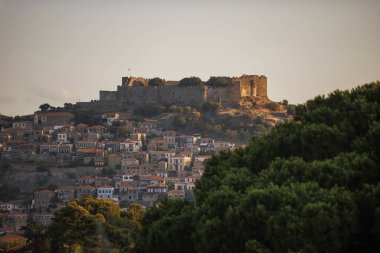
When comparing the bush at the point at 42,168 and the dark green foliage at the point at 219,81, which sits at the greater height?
the dark green foliage at the point at 219,81

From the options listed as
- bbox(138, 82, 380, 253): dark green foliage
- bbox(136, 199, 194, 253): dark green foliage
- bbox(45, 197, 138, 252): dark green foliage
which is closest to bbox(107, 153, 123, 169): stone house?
bbox(45, 197, 138, 252): dark green foliage

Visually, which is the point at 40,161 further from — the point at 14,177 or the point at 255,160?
the point at 255,160

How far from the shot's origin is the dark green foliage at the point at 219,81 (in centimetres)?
11312

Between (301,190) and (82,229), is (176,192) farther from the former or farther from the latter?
(301,190)

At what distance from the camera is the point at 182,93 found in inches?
4478

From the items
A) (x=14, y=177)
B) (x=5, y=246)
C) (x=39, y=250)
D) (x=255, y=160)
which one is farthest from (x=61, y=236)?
(x=14, y=177)

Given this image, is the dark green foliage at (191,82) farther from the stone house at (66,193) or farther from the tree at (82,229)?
the tree at (82,229)

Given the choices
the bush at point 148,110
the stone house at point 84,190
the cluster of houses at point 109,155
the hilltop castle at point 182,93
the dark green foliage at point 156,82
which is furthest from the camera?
the dark green foliage at point 156,82

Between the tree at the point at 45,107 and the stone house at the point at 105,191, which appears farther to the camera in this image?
the tree at the point at 45,107

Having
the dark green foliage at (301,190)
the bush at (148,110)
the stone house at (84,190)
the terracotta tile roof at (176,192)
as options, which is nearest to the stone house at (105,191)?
the stone house at (84,190)

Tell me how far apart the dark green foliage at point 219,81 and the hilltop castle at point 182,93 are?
47 centimetres

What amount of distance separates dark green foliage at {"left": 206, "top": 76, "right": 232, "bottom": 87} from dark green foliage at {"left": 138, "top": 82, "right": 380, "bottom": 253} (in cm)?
8562

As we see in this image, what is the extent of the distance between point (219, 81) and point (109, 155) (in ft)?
54.9

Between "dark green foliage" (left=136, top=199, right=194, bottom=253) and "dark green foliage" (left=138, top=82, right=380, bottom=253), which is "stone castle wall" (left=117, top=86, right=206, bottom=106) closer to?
"dark green foliage" (left=138, top=82, right=380, bottom=253)
